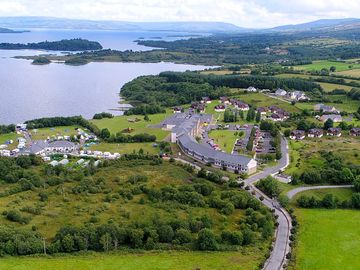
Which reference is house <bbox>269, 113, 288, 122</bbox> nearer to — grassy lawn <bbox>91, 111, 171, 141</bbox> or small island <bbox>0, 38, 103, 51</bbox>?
grassy lawn <bbox>91, 111, 171, 141</bbox>

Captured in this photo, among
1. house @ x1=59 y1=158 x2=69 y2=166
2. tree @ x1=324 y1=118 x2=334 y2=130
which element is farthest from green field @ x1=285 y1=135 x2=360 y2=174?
house @ x1=59 y1=158 x2=69 y2=166

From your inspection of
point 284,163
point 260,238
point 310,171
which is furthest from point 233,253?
point 284,163

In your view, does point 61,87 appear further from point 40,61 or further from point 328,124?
point 328,124

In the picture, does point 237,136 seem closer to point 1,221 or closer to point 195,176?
point 195,176

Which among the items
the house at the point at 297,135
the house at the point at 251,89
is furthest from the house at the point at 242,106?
the house at the point at 297,135

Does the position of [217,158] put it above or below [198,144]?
below

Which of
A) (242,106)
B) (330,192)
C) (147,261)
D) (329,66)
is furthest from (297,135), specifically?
(329,66)

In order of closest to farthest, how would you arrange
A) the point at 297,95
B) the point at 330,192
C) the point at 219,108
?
1. the point at 330,192
2. the point at 219,108
3. the point at 297,95
